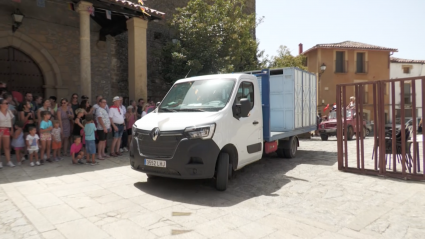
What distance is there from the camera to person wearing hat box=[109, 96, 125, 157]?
318 inches

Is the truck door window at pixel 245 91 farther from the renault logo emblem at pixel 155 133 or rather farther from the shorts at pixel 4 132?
the shorts at pixel 4 132

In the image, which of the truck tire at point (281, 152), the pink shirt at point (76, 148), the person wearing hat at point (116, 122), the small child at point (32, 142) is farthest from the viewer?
the truck tire at point (281, 152)

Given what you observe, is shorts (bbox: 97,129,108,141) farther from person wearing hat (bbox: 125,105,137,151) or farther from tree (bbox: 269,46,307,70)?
tree (bbox: 269,46,307,70)

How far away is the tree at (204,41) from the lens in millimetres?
12211

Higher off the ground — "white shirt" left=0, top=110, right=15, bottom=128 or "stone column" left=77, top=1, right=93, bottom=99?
"stone column" left=77, top=1, right=93, bottom=99

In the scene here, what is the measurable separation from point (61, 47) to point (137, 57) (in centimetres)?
275

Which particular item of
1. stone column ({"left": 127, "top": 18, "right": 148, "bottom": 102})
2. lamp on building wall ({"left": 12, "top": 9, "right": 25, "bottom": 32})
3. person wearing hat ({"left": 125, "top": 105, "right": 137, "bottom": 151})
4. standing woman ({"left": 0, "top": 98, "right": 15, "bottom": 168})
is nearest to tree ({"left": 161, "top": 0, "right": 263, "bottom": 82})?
stone column ({"left": 127, "top": 18, "right": 148, "bottom": 102})

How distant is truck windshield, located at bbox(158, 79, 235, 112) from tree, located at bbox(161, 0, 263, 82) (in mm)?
5741

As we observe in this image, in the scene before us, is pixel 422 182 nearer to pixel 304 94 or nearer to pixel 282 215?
pixel 282 215

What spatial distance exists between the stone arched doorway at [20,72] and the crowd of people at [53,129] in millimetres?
2161

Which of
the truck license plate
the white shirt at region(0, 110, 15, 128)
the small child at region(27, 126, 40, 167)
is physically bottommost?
the truck license plate

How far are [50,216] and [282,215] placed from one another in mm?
3110

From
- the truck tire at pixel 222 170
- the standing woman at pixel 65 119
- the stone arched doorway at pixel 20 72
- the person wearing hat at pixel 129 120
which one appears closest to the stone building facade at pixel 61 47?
the stone arched doorway at pixel 20 72

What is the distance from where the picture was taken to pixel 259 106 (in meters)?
6.35
